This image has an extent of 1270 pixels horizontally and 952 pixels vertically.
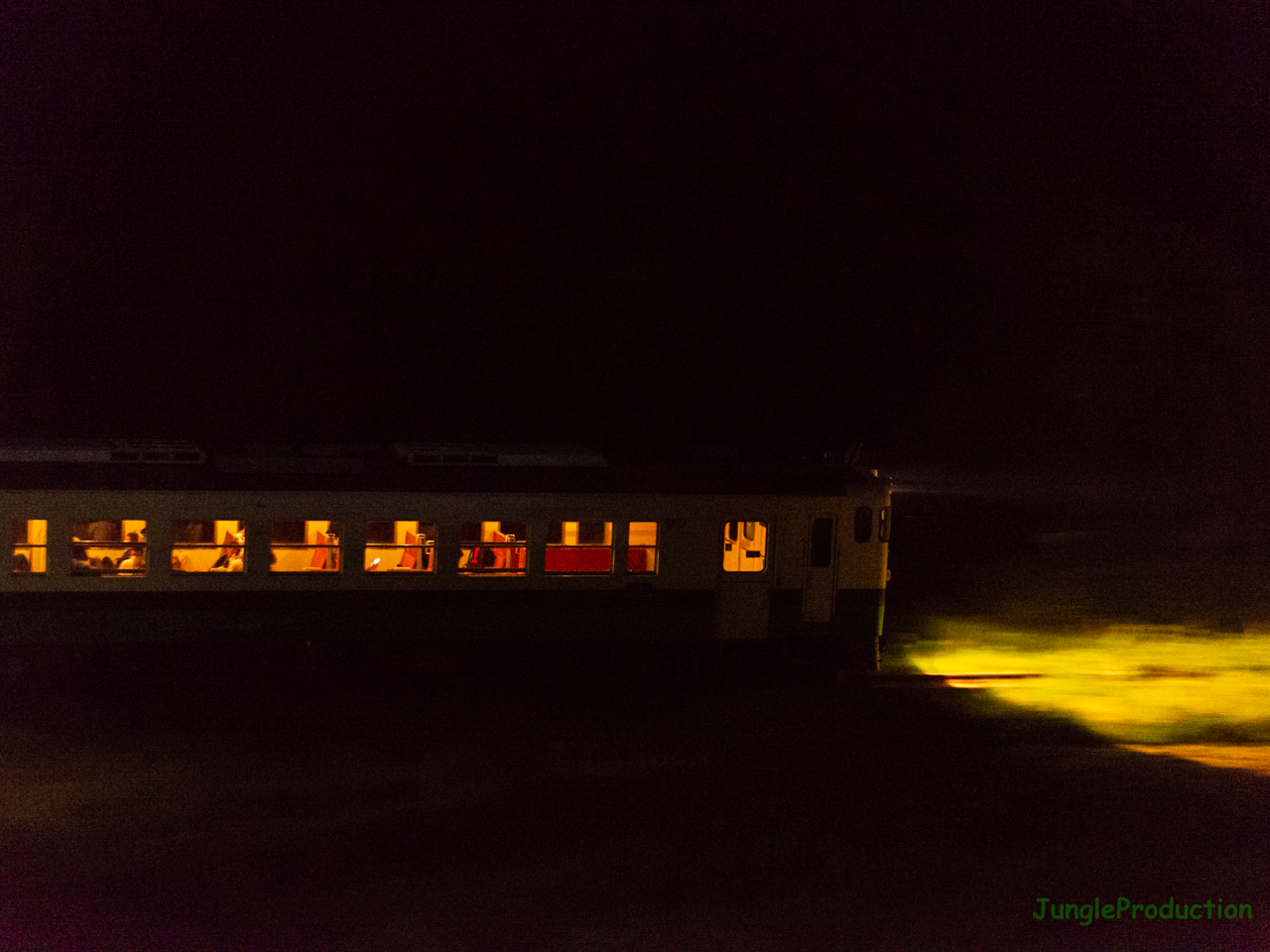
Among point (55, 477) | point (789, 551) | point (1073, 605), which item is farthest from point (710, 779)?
point (1073, 605)

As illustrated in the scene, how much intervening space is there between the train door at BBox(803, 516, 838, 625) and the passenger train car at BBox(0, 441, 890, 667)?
2 centimetres

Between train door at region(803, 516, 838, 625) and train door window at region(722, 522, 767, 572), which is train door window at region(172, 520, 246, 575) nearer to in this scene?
train door window at region(722, 522, 767, 572)

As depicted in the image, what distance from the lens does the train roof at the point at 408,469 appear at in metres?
12.4

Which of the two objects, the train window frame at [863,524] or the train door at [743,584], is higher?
the train window frame at [863,524]

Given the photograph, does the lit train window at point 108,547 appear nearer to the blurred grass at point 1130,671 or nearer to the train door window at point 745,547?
the train door window at point 745,547

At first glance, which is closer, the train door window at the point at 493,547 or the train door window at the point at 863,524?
the train door window at the point at 493,547

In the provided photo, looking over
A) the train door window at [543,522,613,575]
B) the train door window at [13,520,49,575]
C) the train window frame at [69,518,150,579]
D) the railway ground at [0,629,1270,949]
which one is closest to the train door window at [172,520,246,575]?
the train window frame at [69,518,150,579]

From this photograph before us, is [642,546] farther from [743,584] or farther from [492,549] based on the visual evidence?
[492,549]

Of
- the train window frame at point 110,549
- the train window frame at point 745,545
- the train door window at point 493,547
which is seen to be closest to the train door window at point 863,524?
the train window frame at point 745,545

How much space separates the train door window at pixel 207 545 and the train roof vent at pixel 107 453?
746 millimetres

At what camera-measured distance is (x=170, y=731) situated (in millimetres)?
11359

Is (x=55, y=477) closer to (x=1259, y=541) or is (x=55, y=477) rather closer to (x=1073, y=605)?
(x=1073, y=605)

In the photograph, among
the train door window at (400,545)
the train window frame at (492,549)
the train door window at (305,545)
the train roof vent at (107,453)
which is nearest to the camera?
the train roof vent at (107,453)

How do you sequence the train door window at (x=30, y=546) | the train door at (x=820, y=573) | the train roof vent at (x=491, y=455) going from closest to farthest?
the train door window at (x=30, y=546), the train roof vent at (x=491, y=455), the train door at (x=820, y=573)
